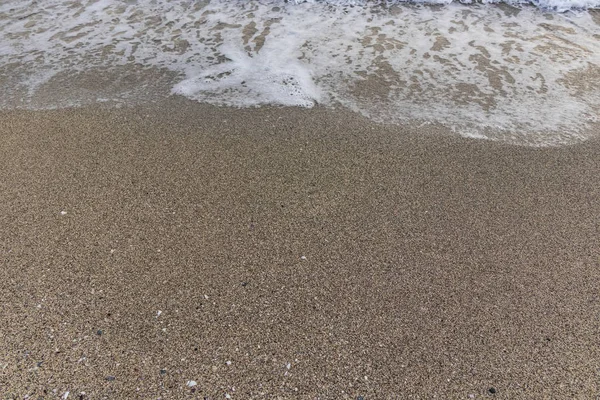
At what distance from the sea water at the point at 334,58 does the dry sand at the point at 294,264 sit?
504 mm

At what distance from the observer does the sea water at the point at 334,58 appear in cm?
383

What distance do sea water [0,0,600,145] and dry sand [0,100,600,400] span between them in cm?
50

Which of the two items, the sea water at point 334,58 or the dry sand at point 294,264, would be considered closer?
the dry sand at point 294,264

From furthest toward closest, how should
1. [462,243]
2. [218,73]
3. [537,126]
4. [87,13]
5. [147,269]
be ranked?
[87,13], [218,73], [537,126], [462,243], [147,269]

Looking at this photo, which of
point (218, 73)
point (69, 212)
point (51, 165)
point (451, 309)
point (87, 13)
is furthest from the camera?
point (87, 13)

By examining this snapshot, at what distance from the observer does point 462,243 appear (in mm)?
2459

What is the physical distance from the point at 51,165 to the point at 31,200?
1.28 feet

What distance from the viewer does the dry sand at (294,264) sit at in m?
1.84

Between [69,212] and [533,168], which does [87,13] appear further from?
[533,168]

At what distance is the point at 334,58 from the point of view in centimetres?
465

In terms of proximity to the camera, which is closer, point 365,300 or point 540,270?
point 365,300

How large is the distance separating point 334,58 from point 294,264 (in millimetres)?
3013

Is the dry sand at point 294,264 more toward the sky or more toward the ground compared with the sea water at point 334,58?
more toward the ground

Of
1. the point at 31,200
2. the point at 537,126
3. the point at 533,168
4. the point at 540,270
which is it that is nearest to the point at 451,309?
the point at 540,270
